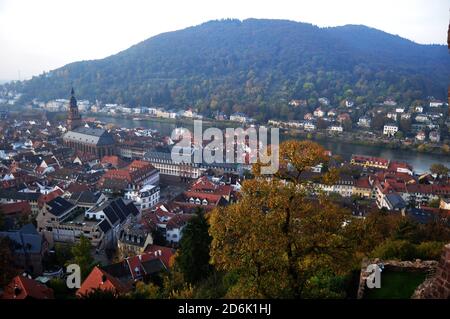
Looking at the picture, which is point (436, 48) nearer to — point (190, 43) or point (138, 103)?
point (190, 43)

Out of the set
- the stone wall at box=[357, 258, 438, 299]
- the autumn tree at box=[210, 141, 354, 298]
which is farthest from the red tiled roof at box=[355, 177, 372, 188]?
the autumn tree at box=[210, 141, 354, 298]

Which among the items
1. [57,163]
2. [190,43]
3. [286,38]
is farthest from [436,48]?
[57,163]

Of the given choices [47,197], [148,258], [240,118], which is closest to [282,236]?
[148,258]

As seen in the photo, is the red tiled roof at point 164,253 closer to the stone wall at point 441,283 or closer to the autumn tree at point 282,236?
the autumn tree at point 282,236

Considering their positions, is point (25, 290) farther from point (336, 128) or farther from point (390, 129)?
point (390, 129)
